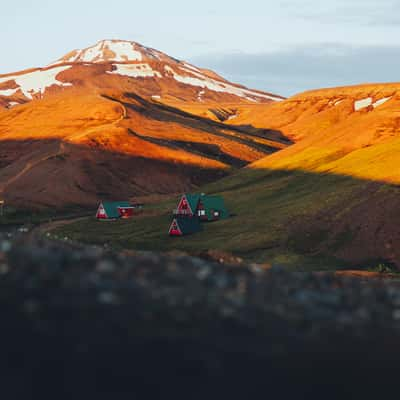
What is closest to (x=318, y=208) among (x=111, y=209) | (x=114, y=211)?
(x=114, y=211)

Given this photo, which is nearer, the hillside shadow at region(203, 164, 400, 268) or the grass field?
the hillside shadow at region(203, 164, 400, 268)

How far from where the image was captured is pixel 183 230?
114 meters

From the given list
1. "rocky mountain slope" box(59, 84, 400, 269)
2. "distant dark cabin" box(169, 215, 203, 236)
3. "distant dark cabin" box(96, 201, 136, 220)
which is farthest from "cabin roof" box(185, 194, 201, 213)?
"distant dark cabin" box(96, 201, 136, 220)

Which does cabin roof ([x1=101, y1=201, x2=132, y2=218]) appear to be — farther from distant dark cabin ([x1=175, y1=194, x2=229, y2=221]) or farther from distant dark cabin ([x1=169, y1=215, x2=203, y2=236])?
distant dark cabin ([x1=169, y1=215, x2=203, y2=236])

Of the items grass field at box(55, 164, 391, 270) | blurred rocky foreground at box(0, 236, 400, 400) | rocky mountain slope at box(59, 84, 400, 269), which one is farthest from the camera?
grass field at box(55, 164, 391, 270)

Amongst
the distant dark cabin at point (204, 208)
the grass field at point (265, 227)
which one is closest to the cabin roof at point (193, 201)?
the distant dark cabin at point (204, 208)

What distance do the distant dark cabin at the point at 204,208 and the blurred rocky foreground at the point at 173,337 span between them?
334ft

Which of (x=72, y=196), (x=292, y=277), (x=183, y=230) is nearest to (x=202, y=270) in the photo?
(x=292, y=277)

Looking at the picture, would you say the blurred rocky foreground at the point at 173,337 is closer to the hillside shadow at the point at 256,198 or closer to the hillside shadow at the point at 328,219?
the hillside shadow at the point at 328,219

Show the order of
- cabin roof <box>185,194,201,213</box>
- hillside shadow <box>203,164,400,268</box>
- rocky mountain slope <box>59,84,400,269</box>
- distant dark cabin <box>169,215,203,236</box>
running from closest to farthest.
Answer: hillside shadow <box>203,164,400,268</box>
rocky mountain slope <box>59,84,400,269</box>
distant dark cabin <box>169,215,203,236</box>
cabin roof <box>185,194,201,213</box>

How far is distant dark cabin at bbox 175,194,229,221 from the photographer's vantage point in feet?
413

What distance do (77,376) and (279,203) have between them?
109 metres

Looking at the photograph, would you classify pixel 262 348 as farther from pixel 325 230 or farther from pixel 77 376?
pixel 325 230

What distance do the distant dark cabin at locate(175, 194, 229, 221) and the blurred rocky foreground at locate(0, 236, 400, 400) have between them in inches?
4003
